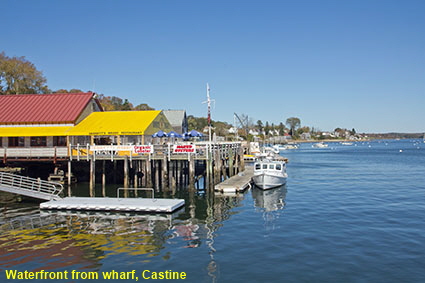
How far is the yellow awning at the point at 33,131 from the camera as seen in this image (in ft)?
119

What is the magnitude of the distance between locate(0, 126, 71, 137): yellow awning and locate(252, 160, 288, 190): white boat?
19512mm

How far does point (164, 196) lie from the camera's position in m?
29.5

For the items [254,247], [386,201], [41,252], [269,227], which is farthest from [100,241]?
[386,201]

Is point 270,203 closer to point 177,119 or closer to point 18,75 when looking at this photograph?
point 177,119

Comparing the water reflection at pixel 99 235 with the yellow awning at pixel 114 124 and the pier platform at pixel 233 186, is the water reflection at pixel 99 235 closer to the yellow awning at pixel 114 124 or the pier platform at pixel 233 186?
the pier platform at pixel 233 186

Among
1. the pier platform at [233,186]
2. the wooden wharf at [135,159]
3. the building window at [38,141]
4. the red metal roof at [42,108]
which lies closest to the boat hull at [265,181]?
the pier platform at [233,186]

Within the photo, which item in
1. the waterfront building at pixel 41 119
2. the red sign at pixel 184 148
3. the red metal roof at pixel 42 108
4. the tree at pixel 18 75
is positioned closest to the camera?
the red sign at pixel 184 148

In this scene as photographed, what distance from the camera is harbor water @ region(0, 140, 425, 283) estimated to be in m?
13.4

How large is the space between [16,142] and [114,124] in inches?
424

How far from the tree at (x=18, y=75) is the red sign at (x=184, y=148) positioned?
165 feet

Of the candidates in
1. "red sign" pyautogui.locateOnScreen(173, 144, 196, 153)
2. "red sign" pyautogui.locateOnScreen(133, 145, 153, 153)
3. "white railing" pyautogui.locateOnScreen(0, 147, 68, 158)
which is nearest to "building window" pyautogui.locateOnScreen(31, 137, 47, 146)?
"white railing" pyautogui.locateOnScreen(0, 147, 68, 158)

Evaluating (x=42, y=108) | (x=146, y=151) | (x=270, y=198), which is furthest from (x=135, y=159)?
(x=42, y=108)

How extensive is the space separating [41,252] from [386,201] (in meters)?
24.3

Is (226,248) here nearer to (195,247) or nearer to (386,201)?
(195,247)
